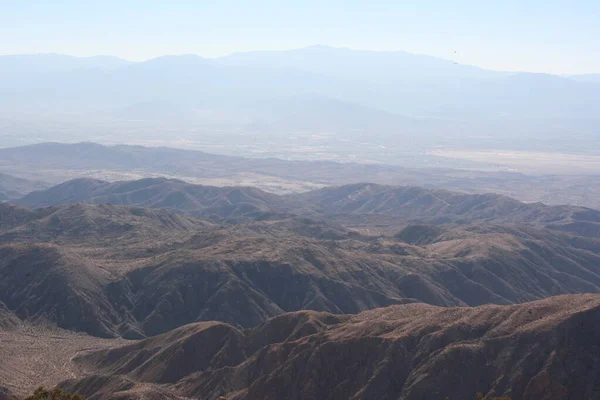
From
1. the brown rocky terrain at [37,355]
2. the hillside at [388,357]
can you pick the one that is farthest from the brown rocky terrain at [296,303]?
the brown rocky terrain at [37,355]

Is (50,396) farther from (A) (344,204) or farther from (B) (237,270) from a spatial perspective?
(A) (344,204)

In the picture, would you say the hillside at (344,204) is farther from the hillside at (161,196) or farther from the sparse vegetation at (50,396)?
the sparse vegetation at (50,396)

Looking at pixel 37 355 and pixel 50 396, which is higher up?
pixel 50 396

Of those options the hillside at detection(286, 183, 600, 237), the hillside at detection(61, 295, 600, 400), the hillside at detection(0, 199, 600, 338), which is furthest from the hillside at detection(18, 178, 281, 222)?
the hillside at detection(61, 295, 600, 400)

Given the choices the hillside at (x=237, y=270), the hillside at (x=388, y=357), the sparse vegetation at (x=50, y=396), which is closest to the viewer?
the sparse vegetation at (x=50, y=396)

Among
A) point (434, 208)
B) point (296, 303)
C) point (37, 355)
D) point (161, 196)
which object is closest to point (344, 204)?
point (434, 208)

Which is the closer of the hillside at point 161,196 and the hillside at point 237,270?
the hillside at point 237,270

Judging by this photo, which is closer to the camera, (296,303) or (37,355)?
(37,355)

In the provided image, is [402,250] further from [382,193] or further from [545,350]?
[382,193]

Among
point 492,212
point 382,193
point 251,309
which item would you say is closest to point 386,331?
point 251,309
